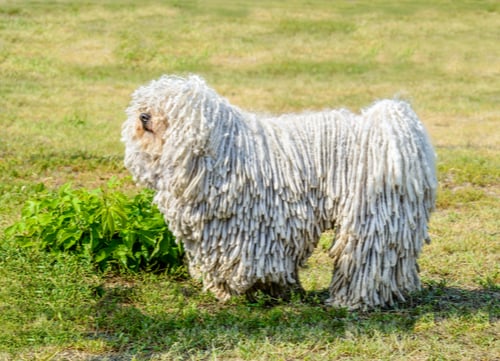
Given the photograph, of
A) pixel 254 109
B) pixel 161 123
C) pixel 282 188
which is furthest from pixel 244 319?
pixel 254 109

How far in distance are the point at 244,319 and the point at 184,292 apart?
2.38 ft

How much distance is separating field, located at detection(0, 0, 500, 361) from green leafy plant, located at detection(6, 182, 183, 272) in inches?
4.8

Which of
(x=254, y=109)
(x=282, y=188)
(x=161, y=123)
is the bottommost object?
(x=254, y=109)

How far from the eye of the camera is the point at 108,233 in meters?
6.20

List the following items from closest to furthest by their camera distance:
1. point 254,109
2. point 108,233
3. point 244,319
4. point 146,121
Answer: point 244,319
point 146,121
point 108,233
point 254,109

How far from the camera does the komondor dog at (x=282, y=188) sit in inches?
209

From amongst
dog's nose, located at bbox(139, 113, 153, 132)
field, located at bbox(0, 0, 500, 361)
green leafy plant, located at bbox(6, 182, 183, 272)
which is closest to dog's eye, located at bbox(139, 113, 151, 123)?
dog's nose, located at bbox(139, 113, 153, 132)

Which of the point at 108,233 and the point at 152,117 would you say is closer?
the point at 152,117

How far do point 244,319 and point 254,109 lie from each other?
7854mm

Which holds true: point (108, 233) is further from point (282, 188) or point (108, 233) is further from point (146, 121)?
point (282, 188)

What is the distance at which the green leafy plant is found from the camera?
6145 millimetres

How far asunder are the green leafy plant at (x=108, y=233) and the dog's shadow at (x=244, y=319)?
313 mm

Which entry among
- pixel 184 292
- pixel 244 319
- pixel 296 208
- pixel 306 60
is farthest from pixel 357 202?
pixel 306 60

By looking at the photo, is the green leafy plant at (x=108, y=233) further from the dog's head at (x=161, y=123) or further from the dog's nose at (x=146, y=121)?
the dog's nose at (x=146, y=121)
